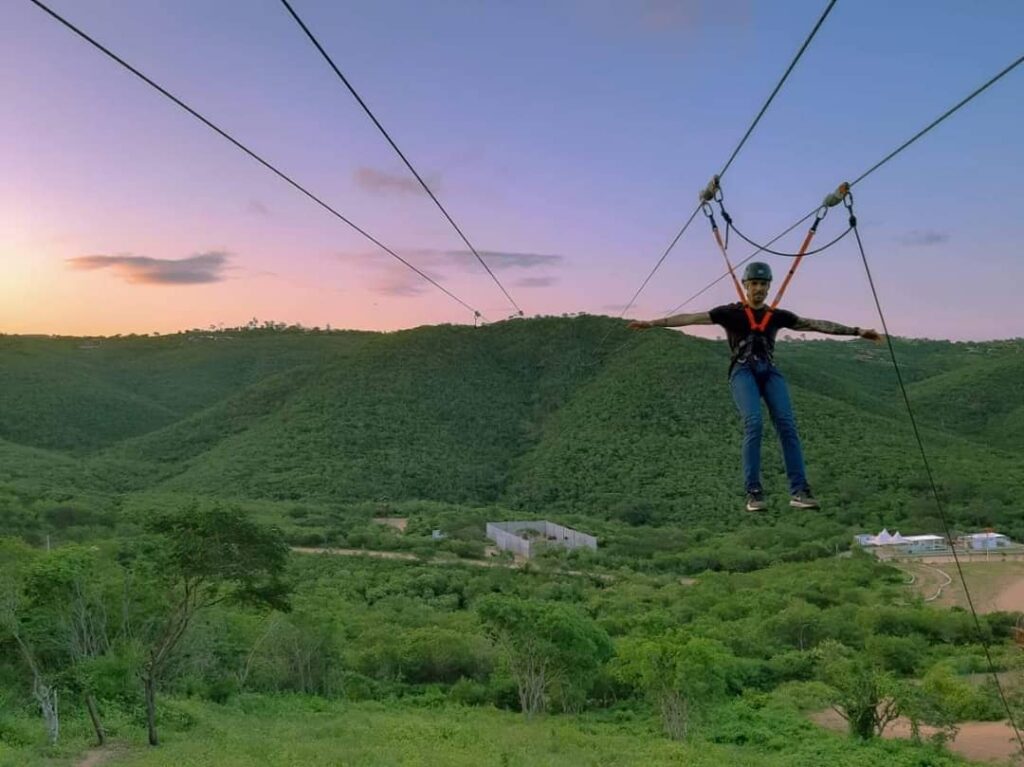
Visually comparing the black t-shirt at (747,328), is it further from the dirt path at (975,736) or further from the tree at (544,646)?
the dirt path at (975,736)

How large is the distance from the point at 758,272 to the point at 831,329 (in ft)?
3.62

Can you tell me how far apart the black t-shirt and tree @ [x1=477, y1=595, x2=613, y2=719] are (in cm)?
2019

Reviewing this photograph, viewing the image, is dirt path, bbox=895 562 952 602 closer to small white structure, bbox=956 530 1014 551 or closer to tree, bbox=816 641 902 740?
small white structure, bbox=956 530 1014 551

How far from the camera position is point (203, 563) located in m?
18.6

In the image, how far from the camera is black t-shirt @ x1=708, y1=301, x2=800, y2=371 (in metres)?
6.64

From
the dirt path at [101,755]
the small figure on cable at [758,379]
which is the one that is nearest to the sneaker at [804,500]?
the small figure on cable at [758,379]

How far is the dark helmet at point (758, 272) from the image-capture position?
6555 millimetres

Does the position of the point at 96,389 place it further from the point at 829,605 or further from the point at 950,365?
the point at 950,365

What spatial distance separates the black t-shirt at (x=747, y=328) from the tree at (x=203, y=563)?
1533 cm

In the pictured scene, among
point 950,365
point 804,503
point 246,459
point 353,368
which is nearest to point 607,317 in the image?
point 353,368

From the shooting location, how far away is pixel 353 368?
8406cm

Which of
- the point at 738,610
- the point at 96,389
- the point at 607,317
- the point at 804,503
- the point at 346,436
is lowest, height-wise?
the point at 738,610

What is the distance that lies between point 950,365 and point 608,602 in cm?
9691

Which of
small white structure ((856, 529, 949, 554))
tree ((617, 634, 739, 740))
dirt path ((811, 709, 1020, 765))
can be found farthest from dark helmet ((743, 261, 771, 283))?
small white structure ((856, 529, 949, 554))
